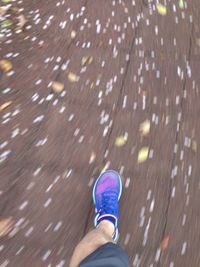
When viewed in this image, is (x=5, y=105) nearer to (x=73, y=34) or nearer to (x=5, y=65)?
(x=5, y=65)

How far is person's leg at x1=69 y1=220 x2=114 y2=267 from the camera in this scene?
1.98 metres

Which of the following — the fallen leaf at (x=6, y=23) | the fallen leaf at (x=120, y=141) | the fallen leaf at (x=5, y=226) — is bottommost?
the fallen leaf at (x=120, y=141)

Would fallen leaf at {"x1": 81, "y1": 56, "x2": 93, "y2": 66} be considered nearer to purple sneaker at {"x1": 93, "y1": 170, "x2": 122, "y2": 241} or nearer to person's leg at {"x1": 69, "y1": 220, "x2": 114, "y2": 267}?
purple sneaker at {"x1": 93, "y1": 170, "x2": 122, "y2": 241}

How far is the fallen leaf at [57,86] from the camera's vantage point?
286 centimetres

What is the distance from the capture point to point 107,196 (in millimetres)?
2352

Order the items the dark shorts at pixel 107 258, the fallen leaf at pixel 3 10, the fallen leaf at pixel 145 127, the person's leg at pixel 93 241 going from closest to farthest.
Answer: the dark shorts at pixel 107 258, the person's leg at pixel 93 241, the fallen leaf at pixel 145 127, the fallen leaf at pixel 3 10

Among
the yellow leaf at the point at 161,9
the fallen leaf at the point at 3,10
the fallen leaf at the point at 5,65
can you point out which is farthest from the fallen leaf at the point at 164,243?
the fallen leaf at the point at 3,10

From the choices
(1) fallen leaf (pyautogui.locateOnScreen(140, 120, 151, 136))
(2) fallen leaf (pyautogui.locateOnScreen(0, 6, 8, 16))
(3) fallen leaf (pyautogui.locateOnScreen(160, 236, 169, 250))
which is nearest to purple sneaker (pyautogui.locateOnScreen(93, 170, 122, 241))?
(3) fallen leaf (pyautogui.locateOnScreen(160, 236, 169, 250))

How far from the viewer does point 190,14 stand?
11.3ft

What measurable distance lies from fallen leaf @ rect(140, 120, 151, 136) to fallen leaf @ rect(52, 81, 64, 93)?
62 centimetres

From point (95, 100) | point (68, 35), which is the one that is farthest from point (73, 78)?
point (68, 35)

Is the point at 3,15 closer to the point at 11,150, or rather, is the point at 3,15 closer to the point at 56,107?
the point at 56,107

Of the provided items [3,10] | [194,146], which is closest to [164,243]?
[194,146]

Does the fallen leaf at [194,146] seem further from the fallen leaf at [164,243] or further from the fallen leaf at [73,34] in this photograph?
the fallen leaf at [73,34]
